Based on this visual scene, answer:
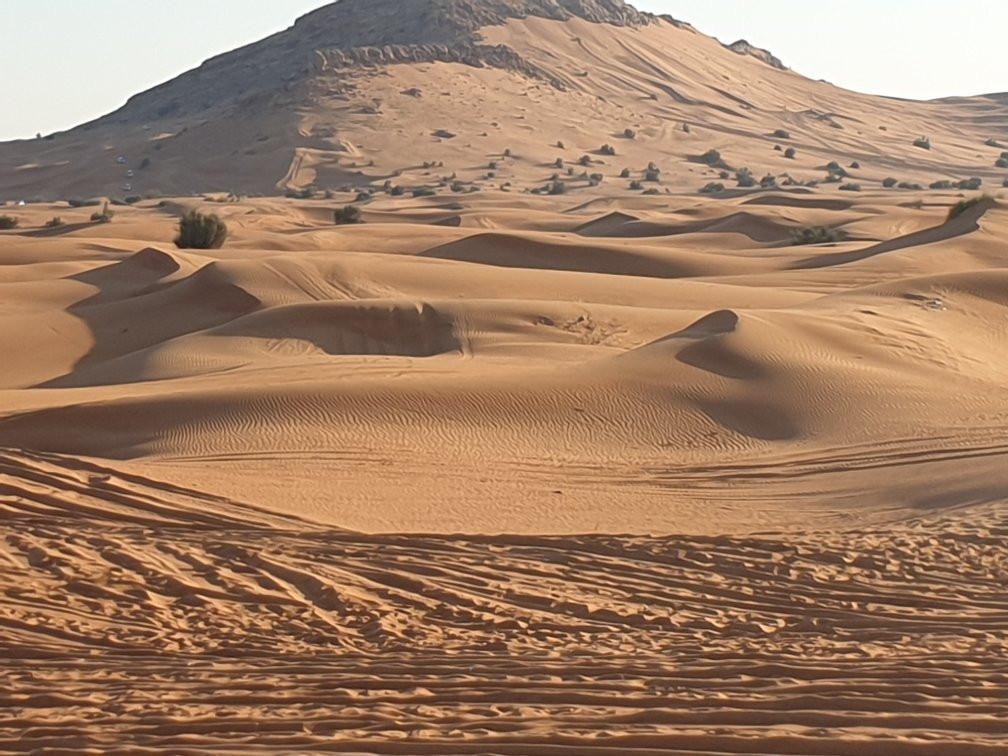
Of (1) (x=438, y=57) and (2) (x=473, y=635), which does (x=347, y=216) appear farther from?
(1) (x=438, y=57)

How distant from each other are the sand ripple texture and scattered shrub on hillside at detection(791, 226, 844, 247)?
84.2ft

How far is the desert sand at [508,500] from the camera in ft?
19.5

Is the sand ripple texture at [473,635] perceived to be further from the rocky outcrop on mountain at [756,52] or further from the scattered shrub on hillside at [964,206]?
the rocky outcrop on mountain at [756,52]

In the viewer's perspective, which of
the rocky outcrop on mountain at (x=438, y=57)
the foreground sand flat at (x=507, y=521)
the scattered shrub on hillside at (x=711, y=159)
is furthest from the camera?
the rocky outcrop on mountain at (x=438, y=57)

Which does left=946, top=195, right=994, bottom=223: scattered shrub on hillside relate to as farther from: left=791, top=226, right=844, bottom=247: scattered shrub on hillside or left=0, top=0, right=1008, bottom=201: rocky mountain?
left=0, top=0, right=1008, bottom=201: rocky mountain

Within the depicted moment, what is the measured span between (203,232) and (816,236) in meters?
15.2

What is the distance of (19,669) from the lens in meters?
6.66

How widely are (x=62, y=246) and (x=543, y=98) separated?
47.4 m

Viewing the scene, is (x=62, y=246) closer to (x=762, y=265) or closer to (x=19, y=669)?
(x=762, y=265)

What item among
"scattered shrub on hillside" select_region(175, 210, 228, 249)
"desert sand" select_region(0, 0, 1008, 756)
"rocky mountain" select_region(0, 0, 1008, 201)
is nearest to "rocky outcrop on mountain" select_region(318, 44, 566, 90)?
"rocky mountain" select_region(0, 0, 1008, 201)

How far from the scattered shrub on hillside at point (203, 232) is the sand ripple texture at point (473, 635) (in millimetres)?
23713

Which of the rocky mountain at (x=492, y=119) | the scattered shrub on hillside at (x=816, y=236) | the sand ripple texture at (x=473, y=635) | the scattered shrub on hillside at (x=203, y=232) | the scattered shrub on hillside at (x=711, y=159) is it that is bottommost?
the sand ripple texture at (x=473, y=635)

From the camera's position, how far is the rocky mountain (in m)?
64.5

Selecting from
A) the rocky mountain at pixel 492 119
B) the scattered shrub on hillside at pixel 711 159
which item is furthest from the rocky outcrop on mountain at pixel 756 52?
the scattered shrub on hillside at pixel 711 159
